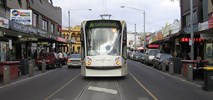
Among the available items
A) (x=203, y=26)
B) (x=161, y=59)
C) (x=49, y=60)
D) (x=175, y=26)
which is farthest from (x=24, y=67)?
(x=175, y=26)

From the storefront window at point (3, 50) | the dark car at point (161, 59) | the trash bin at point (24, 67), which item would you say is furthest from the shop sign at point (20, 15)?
the dark car at point (161, 59)

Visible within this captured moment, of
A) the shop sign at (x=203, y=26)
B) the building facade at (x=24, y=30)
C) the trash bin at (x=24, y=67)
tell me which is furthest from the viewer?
the building facade at (x=24, y=30)

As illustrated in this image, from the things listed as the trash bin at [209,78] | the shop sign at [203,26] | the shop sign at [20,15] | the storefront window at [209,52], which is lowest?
the trash bin at [209,78]

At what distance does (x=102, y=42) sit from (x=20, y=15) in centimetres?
1775

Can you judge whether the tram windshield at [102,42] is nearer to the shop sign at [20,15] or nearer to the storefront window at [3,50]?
the storefront window at [3,50]

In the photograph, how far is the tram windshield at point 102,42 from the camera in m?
19.3

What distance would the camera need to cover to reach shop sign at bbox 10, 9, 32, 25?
109 ft

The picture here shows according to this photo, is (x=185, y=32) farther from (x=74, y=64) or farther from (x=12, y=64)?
(x=12, y=64)

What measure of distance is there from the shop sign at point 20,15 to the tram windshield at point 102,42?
1579 cm

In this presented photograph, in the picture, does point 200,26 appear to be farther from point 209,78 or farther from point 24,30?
point 24,30

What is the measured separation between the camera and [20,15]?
34688 millimetres

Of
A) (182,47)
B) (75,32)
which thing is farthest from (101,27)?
(75,32)

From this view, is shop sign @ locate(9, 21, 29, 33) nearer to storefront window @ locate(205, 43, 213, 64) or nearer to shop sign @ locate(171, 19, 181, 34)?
storefront window @ locate(205, 43, 213, 64)

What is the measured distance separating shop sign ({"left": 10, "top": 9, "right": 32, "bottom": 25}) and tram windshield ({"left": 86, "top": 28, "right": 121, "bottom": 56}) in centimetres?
1579
